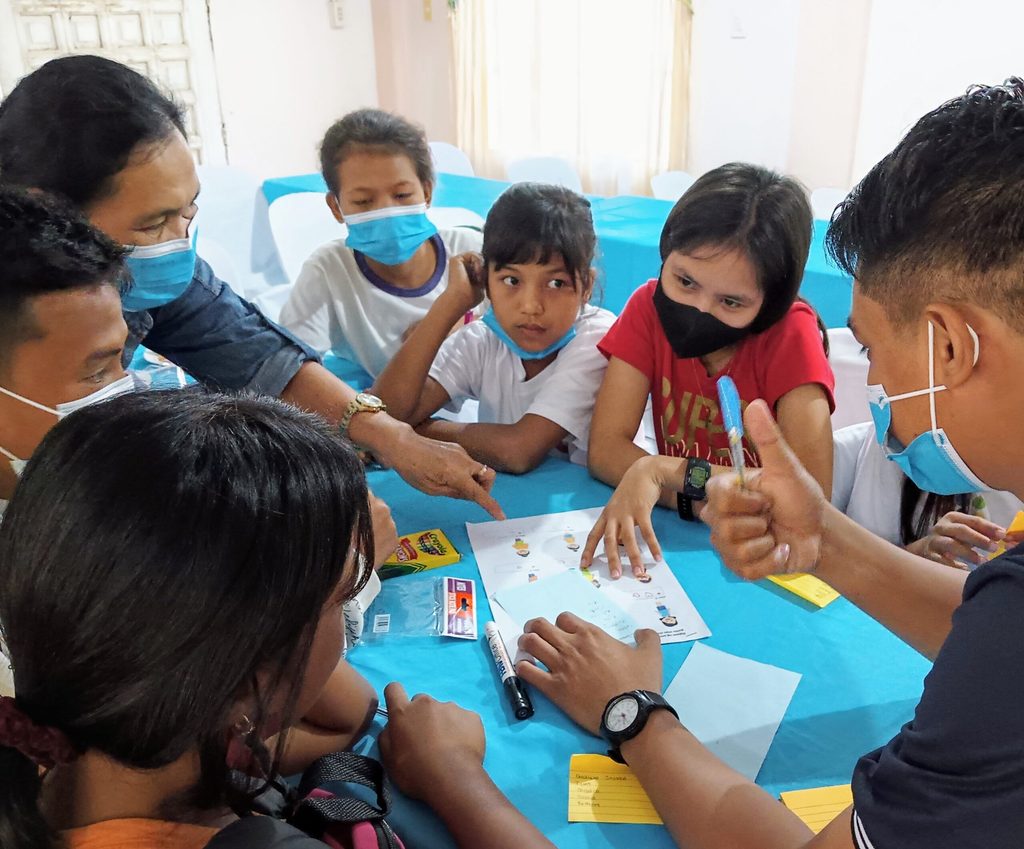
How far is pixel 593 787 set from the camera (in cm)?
86

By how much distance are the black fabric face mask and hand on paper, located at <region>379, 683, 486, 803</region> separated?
2.84 ft

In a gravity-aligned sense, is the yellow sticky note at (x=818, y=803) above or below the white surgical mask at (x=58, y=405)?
below

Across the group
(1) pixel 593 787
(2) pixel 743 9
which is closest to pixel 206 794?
(1) pixel 593 787

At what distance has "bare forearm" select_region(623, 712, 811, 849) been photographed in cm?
75

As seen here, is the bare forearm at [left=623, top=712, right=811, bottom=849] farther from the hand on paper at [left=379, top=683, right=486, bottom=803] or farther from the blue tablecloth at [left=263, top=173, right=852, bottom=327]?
the blue tablecloth at [left=263, top=173, right=852, bottom=327]

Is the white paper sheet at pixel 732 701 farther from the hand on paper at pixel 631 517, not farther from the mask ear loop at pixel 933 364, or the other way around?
the mask ear loop at pixel 933 364

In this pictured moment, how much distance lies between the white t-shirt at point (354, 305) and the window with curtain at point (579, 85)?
9.68ft

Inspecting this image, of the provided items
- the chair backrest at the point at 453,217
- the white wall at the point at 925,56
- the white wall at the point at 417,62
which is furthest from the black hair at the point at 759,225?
the white wall at the point at 417,62

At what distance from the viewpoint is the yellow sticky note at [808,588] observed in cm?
114

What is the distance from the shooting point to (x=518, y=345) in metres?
1.76

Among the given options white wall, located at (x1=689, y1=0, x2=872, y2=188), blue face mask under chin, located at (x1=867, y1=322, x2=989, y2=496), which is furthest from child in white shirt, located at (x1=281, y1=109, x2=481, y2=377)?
white wall, located at (x1=689, y1=0, x2=872, y2=188)

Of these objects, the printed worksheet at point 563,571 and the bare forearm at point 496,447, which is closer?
the printed worksheet at point 563,571

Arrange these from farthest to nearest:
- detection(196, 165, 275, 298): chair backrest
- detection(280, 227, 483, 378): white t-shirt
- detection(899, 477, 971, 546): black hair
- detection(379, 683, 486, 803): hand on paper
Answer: detection(196, 165, 275, 298): chair backrest, detection(280, 227, 483, 378): white t-shirt, detection(899, 477, 971, 546): black hair, detection(379, 683, 486, 803): hand on paper

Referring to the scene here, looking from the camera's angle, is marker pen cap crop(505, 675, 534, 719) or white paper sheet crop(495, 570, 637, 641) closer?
marker pen cap crop(505, 675, 534, 719)
